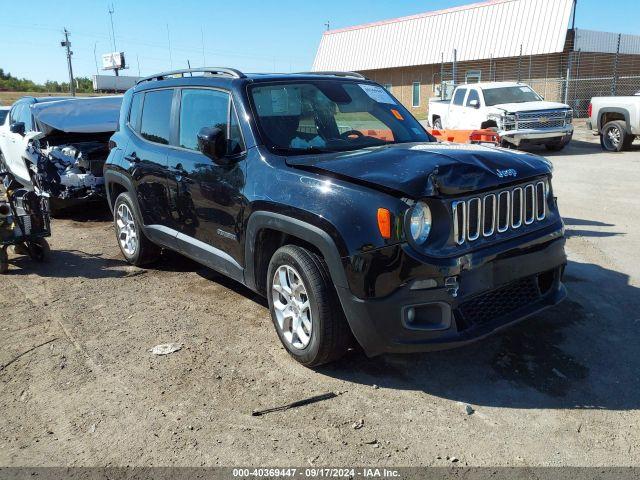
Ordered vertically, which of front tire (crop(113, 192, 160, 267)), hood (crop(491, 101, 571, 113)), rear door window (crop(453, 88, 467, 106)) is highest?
rear door window (crop(453, 88, 467, 106))

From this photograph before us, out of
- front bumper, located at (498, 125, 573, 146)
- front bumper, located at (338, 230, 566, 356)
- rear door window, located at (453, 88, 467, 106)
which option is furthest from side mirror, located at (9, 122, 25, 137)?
rear door window, located at (453, 88, 467, 106)

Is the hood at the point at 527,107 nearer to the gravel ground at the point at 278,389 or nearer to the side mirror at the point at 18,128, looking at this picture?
the gravel ground at the point at 278,389

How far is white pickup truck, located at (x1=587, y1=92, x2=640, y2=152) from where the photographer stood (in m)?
14.3

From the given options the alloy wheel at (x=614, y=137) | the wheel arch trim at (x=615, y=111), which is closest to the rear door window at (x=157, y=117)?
the wheel arch trim at (x=615, y=111)

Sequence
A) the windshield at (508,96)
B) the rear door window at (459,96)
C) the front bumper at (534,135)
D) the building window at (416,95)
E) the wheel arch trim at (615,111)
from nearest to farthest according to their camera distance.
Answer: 1. the front bumper at (534,135)
2. the wheel arch trim at (615,111)
3. the windshield at (508,96)
4. the rear door window at (459,96)
5. the building window at (416,95)

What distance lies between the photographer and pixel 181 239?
16.3 ft

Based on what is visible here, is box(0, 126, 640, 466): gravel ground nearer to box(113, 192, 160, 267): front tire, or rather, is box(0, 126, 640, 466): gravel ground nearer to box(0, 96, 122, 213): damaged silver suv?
box(113, 192, 160, 267): front tire

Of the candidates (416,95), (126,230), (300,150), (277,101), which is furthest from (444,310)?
(416,95)

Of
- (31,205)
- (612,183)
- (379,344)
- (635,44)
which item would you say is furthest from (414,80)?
(379,344)

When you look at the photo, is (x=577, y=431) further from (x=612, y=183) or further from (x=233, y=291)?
(x=612, y=183)

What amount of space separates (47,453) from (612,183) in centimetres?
1042

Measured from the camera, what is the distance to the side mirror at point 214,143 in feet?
13.1

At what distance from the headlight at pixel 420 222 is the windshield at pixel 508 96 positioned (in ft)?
43.2

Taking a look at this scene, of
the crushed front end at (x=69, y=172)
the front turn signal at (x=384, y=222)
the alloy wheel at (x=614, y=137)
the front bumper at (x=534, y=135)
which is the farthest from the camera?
the alloy wheel at (x=614, y=137)
